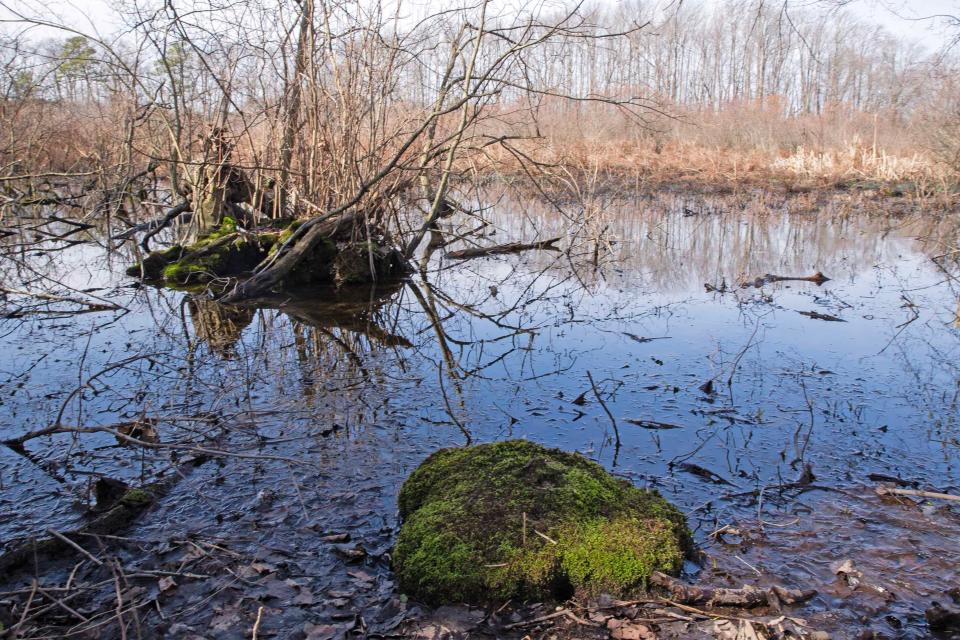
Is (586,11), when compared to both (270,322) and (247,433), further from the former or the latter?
(247,433)

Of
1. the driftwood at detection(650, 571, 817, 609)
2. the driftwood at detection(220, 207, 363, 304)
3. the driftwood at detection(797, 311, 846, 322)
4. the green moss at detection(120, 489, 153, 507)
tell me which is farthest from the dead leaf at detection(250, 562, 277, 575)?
the driftwood at detection(797, 311, 846, 322)

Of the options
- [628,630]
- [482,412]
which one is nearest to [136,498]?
[482,412]

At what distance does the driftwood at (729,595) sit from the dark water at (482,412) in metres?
0.16

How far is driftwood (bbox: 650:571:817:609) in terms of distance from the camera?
3.02 metres

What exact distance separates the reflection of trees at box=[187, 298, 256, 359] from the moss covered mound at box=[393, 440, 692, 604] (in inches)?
166

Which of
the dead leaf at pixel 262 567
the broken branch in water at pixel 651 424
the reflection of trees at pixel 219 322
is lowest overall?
the dead leaf at pixel 262 567

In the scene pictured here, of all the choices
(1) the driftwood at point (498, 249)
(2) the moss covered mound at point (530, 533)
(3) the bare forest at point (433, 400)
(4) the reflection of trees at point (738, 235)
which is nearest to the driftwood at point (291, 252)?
(3) the bare forest at point (433, 400)

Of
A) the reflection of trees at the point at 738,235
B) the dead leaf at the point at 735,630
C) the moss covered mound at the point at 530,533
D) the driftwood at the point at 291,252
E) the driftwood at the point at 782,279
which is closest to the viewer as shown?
the dead leaf at the point at 735,630

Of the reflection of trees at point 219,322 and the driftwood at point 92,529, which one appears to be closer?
the driftwood at point 92,529

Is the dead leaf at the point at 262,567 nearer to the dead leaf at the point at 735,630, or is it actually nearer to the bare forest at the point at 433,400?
the bare forest at the point at 433,400

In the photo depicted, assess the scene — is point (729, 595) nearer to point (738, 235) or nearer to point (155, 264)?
point (155, 264)

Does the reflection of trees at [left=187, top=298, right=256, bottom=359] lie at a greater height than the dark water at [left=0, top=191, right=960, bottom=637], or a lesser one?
greater

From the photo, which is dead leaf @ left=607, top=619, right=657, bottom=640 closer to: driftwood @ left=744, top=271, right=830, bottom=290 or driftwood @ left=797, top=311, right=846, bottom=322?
driftwood @ left=797, top=311, right=846, bottom=322

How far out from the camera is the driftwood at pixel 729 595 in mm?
3018
